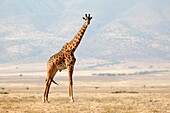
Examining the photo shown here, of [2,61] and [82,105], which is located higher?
[2,61]

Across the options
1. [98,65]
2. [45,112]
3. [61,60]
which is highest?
[98,65]

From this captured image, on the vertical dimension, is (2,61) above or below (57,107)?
above

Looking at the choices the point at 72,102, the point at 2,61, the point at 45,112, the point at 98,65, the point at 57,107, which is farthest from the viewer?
the point at 2,61

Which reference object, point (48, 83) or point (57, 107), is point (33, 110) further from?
point (48, 83)

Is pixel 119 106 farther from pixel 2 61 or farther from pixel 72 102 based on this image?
pixel 2 61

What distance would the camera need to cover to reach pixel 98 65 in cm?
17650

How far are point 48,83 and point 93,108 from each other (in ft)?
15.8

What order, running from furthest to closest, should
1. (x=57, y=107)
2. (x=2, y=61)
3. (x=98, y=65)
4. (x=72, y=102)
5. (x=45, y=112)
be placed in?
(x=2, y=61)
(x=98, y=65)
(x=72, y=102)
(x=57, y=107)
(x=45, y=112)

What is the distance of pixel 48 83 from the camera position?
2752cm

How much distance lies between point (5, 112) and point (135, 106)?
619 cm

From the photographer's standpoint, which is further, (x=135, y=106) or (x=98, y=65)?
(x=98, y=65)

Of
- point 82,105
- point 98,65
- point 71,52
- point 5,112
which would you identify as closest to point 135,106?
point 82,105

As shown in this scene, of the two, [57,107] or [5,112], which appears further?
[57,107]

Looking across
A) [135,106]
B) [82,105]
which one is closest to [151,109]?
[135,106]
